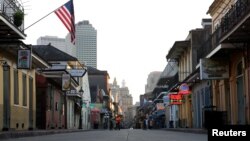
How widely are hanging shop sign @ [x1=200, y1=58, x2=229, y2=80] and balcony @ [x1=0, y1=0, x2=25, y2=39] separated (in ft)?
34.3

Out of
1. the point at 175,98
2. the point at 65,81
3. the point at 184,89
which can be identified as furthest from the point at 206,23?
the point at 65,81

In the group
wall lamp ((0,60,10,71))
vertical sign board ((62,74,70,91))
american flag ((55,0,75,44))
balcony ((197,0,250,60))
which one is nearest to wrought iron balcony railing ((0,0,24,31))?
american flag ((55,0,75,44))

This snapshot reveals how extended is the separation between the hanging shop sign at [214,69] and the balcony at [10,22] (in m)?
10.5

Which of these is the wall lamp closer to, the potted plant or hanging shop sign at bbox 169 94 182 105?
the potted plant

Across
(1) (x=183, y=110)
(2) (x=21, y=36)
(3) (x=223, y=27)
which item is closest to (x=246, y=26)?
(3) (x=223, y=27)

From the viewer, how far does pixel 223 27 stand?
79.2 feet

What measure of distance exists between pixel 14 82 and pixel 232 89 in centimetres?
1270

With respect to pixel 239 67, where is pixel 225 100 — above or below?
below

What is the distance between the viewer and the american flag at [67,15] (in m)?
24.5

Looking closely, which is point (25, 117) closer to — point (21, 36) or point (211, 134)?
point (21, 36)

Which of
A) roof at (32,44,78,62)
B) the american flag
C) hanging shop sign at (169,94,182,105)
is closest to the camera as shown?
the american flag

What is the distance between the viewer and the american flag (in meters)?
24.5

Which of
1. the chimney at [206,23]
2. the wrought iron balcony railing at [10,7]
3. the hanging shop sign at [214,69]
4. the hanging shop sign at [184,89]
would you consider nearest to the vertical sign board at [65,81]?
the hanging shop sign at [184,89]

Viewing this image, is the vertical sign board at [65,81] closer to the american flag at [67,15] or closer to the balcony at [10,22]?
the american flag at [67,15]
